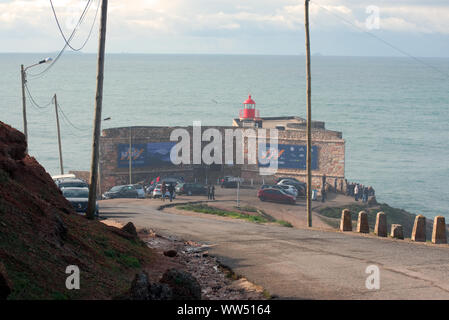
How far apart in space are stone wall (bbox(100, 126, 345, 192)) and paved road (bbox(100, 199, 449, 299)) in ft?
99.3

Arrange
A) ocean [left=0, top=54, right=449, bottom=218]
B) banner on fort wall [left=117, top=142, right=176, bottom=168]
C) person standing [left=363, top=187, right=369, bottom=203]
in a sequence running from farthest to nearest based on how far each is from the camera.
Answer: ocean [left=0, top=54, right=449, bottom=218], person standing [left=363, top=187, right=369, bottom=203], banner on fort wall [left=117, top=142, right=176, bottom=168]

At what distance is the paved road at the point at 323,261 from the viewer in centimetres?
1225

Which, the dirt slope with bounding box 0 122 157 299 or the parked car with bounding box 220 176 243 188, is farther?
the parked car with bounding box 220 176 243 188

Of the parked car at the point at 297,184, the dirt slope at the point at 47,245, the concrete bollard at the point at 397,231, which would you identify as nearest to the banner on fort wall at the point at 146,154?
the parked car at the point at 297,184

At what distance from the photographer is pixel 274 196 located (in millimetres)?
48750

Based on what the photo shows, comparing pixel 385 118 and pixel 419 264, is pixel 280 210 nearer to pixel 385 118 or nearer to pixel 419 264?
pixel 419 264

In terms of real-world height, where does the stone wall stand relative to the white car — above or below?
above

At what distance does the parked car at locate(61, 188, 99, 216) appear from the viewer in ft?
77.1

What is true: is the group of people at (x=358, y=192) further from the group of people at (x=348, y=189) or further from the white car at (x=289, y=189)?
the white car at (x=289, y=189)

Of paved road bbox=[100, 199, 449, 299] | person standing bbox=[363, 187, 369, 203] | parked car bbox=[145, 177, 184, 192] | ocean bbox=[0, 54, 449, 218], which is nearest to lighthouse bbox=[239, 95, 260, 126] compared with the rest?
parked car bbox=[145, 177, 184, 192]

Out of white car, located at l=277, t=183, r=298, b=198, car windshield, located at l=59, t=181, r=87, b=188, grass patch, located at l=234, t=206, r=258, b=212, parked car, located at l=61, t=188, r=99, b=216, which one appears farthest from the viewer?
white car, located at l=277, t=183, r=298, b=198

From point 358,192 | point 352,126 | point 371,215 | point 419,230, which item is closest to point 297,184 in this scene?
point 358,192

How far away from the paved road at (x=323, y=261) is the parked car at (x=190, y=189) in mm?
25676

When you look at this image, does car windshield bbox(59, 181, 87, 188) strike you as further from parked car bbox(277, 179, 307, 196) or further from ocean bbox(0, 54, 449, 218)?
ocean bbox(0, 54, 449, 218)
